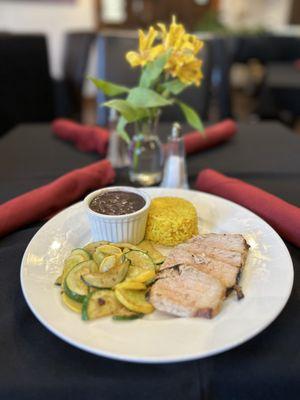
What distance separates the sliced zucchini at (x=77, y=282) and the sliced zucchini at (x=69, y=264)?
20mm

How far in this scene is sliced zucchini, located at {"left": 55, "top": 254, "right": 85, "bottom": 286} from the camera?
674 millimetres

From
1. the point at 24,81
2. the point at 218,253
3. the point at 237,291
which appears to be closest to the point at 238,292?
the point at 237,291

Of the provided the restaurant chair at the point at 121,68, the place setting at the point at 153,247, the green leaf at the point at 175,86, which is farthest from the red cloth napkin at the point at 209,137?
the restaurant chair at the point at 121,68

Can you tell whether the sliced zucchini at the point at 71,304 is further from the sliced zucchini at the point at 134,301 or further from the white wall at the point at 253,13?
the white wall at the point at 253,13

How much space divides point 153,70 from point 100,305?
65cm

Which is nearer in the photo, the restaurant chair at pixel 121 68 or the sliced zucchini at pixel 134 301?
the sliced zucchini at pixel 134 301

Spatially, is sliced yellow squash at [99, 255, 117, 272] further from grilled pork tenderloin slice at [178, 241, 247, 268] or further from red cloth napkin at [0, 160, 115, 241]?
red cloth napkin at [0, 160, 115, 241]

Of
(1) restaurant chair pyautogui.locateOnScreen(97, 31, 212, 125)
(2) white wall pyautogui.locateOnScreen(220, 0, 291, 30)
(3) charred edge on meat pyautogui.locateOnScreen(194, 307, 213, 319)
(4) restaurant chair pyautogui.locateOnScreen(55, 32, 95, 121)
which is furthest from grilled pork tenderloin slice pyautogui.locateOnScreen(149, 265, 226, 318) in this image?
(2) white wall pyautogui.locateOnScreen(220, 0, 291, 30)

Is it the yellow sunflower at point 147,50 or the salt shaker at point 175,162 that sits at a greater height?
the yellow sunflower at point 147,50

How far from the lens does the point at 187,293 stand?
625 millimetres

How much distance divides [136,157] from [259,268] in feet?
1.82

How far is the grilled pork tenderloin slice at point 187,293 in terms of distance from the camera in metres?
0.59

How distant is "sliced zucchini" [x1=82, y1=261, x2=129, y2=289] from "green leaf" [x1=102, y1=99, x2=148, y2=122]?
47 cm

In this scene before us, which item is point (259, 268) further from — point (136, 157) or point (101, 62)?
point (101, 62)
